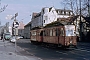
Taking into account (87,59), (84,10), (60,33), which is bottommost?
(87,59)

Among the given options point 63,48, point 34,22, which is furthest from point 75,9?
point 34,22

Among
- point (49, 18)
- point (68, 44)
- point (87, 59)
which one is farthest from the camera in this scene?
point (49, 18)

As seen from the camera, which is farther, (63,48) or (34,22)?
(34,22)

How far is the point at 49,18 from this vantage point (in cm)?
10919

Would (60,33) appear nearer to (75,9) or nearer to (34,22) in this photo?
(75,9)

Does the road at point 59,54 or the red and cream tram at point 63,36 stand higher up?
the red and cream tram at point 63,36

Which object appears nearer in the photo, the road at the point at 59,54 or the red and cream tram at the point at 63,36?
the road at the point at 59,54

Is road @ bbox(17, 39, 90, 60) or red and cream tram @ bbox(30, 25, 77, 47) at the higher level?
red and cream tram @ bbox(30, 25, 77, 47)

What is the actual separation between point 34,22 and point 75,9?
62489mm

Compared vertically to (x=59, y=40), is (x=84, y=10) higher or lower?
higher

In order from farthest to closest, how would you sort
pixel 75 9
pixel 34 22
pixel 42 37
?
1. pixel 34 22
2. pixel 75 9
3. pixel 42 37

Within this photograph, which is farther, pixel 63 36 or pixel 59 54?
pixel 63 36

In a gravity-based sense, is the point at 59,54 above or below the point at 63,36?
below

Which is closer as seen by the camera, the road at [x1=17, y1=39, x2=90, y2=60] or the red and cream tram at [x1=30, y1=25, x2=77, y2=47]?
the road at [x1=17, y1=39, x2=90, y2=60]
